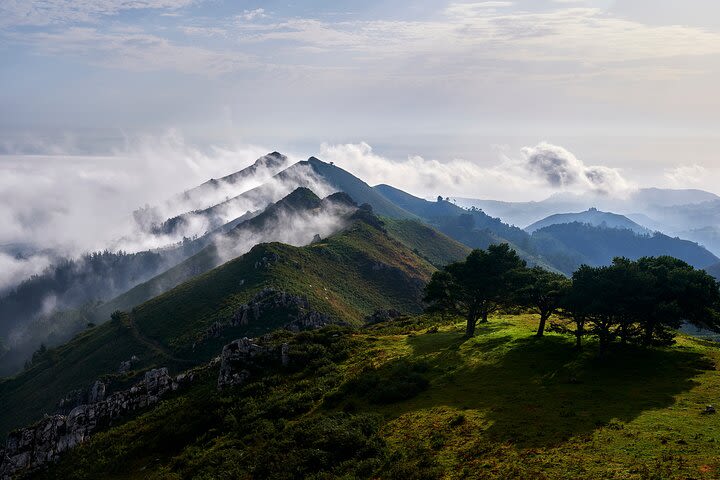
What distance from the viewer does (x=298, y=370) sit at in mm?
63500

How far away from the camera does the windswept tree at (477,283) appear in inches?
2827

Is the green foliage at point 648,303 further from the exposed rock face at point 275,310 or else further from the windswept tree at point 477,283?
the exposed rock face at point 275,310

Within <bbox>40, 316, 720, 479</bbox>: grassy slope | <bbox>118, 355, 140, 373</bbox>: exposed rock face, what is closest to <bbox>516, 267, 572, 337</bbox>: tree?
<bbox>40, 316, 720, 479</bbox>: grassy slope

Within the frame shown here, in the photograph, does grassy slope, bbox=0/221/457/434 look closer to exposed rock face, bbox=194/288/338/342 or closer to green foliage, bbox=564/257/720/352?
exposed rock face, bbox=194/288/338/342

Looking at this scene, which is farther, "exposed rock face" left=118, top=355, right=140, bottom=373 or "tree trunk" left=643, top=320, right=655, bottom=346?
"exposed rock face" left=118, top=355, right=140, bottom=373

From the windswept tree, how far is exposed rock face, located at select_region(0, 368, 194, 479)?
4479 centimetres

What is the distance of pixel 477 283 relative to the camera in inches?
2847

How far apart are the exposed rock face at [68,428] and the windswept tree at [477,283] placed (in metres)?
44.8

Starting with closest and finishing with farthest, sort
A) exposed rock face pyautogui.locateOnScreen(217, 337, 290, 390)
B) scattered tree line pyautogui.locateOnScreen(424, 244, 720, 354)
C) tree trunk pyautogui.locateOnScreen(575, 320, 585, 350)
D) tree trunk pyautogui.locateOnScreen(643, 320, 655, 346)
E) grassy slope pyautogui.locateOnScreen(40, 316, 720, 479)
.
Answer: grassy slope pyautogui.locateOnScreen(40, 316, 720, 479) < scattered tree line pyautogui.locateOnScreen(424, 244, 720, 354) < tree trunk pyautogui.locateOnScreen(643, 320, 655, 346) < tree trunk pyautogui.locateOnScreen(575, 320, 585, 350) < exposed rock face pyautogui.locateOnScreen(217, 337, 290, 390)

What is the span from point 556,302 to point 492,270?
12.9m

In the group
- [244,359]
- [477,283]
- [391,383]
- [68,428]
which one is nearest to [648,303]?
[477,283]

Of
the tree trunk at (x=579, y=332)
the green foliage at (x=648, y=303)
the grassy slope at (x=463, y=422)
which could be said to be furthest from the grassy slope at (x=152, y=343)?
the green foliage at (x=648, y=303)

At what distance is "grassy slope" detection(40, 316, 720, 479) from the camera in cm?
3144

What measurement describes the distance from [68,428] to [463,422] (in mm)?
58033
